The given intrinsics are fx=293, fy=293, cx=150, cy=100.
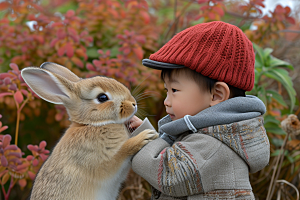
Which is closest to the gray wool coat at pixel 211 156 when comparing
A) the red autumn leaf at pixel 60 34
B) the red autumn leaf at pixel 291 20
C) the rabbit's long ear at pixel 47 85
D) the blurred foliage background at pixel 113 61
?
the rabbit's long ear at pixel 47 85

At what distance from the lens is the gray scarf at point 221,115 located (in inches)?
65.4

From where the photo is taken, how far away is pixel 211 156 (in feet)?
5.30

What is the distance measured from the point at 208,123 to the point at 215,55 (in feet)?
1.31

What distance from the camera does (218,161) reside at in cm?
163

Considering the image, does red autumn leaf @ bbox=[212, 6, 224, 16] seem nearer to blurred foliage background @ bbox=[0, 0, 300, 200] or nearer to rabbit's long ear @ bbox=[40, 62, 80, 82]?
blurred foliage background @ bbox=[0, 0, 300, 200]

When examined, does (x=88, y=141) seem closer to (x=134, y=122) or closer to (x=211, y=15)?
(x=134, y=122)

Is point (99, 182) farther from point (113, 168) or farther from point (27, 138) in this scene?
point (27, 138)

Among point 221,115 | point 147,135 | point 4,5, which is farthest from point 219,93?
point 4,5

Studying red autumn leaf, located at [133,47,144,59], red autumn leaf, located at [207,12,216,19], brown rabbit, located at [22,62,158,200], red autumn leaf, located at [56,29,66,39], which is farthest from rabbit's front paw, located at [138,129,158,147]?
red autumn leaf, located at [207,12,216,19]

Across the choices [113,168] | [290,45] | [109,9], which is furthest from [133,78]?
[290,45]

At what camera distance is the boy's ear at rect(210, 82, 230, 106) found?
5.75 feet

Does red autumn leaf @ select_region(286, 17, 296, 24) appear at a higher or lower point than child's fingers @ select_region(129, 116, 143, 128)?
higher

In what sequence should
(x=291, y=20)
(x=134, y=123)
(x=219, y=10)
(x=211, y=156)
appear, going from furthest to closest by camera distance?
1. (x=291, y=20)
2. (x=219, y=10)
3. (x=134, y=123)
4. (x=211, y=156)

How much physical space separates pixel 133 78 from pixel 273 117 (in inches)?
58.2
